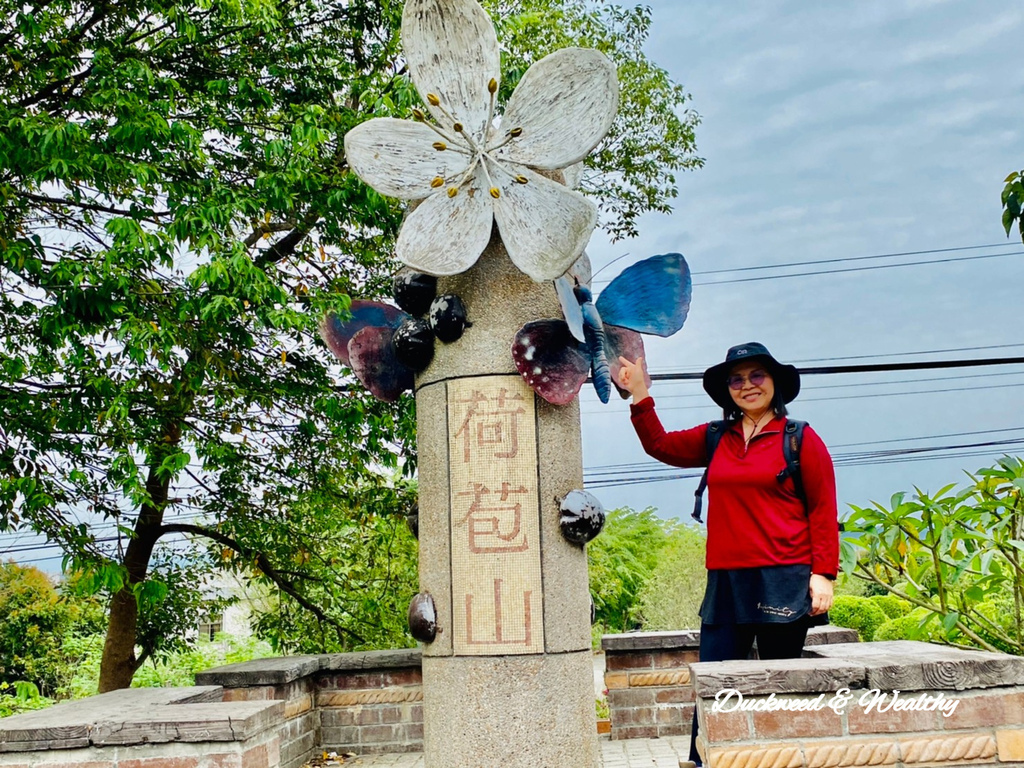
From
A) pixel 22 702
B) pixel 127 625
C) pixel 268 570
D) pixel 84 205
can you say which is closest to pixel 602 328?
pixel 84 205

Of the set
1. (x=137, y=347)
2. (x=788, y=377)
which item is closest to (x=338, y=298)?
(x=137, y=347)

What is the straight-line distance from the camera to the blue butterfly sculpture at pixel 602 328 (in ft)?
13.3

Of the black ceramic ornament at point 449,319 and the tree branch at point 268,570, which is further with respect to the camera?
the tree branch at point 268,570

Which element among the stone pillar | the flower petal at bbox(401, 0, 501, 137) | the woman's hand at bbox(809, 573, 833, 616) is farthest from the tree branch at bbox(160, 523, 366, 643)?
the woman's hand at bbox(809, 573, 833, 616)

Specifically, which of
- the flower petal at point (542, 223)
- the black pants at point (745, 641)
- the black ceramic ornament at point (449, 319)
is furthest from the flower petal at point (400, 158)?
the black pants at point (745, 641)

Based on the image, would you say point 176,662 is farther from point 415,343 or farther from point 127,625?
point 415,343

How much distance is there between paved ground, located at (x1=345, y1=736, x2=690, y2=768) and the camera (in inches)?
212

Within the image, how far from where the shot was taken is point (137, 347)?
542 centimetres

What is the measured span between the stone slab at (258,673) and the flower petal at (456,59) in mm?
3090

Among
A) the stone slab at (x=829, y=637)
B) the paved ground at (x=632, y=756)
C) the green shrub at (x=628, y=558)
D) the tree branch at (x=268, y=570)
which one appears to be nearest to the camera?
the paved ground at (x=632, y=756)

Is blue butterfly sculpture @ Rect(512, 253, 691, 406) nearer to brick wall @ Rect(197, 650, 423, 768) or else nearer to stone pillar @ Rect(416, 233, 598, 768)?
stone pillar @ Rect(416, 233, 598, 768)

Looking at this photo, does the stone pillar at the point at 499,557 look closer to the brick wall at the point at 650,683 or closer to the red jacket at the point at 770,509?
the red jacket at the point at 770,509

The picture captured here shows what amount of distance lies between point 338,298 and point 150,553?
16.6 ft

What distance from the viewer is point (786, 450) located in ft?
11.9
